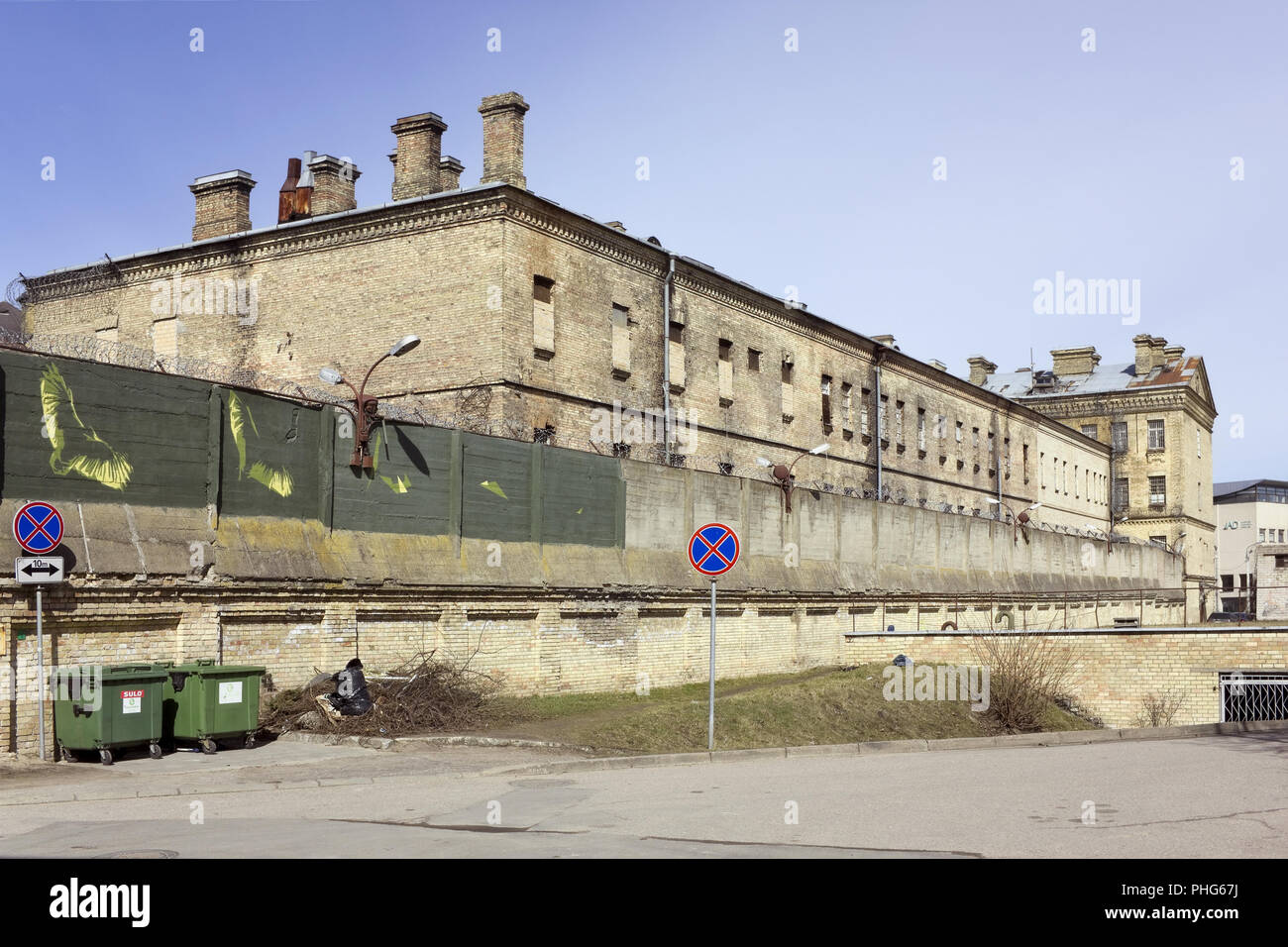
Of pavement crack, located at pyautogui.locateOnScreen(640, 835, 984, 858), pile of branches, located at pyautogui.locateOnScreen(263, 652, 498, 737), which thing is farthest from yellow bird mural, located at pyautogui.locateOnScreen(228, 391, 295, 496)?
pavement crack, located at pyautogui.locateOnScreen(640, 835, 984, 858)

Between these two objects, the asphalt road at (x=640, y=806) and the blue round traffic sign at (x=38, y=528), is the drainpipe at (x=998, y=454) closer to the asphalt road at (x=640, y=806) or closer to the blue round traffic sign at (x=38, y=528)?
the asphalt road at (x=640, y=806)

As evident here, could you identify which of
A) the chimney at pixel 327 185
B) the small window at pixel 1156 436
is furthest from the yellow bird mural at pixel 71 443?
the small window at pixel 1156 436

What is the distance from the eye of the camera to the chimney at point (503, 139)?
31.2 meters

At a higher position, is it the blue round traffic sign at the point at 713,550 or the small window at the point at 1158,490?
the small window at the point at 1158,490

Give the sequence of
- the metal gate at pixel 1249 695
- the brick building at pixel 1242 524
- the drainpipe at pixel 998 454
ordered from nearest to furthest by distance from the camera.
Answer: the metal gate at pixel 1249 695 < the drainpipe at pixel 998 454 < the brick building at pixel 1242 524

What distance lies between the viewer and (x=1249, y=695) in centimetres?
2767

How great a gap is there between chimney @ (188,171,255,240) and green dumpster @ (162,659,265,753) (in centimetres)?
2225

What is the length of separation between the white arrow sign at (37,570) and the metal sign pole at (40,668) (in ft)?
0.49

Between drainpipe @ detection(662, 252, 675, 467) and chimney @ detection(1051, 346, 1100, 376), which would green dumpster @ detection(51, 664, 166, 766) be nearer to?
drainpipe @ detection(662, 252, 675, 467)

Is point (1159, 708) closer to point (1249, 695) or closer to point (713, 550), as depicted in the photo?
point (1249, 695)

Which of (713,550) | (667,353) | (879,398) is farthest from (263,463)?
(879,398)

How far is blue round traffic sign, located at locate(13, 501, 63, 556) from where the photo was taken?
14531mm

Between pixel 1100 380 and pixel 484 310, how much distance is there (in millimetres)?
61333

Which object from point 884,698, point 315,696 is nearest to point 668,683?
point 884,698
